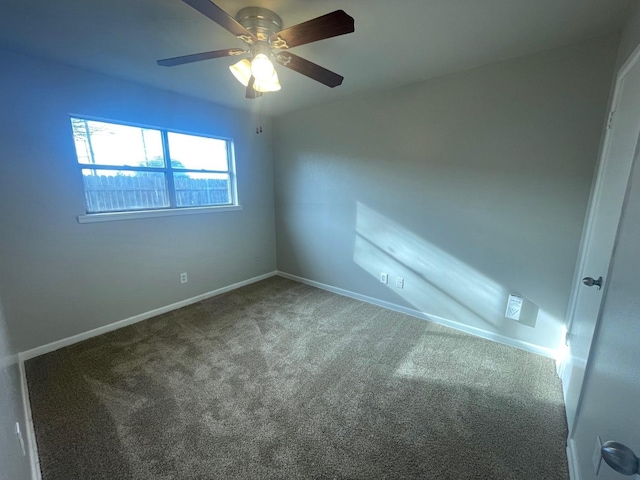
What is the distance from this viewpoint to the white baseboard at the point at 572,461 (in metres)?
1.28

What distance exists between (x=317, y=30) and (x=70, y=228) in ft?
8.54

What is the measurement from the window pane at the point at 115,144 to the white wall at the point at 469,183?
169 centimetres

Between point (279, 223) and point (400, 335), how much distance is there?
237 centimetres

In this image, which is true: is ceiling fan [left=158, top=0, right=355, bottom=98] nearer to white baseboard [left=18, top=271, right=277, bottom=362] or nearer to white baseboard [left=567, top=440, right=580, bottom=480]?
white baseboard [left=567, top=440, right=580, bottom=480]

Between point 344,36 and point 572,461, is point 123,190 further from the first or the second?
point 572,461

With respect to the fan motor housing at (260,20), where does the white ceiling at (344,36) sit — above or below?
above

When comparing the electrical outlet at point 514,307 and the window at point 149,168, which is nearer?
the electrical outlet at point 514,307

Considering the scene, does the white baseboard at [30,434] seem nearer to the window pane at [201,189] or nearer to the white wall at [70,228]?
the white wall at [70,228]

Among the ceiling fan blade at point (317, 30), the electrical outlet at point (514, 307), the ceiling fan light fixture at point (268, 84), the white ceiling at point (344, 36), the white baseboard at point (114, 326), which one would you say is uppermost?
the white ceiling at point (344, 36)

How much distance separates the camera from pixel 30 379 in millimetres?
1967

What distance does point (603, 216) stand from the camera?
1.56 metres

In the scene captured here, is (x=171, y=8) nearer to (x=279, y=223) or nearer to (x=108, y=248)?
(x=108, y=248)

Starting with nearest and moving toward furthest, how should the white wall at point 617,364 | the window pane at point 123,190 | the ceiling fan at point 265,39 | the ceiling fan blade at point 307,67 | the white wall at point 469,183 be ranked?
1. the white wall at point 617,364
2. the ceiling fan at point 265,39
3. the ceiling fan blade at point 307,67
4. the white wall at point 469,183
5. the window pane at point 123,190

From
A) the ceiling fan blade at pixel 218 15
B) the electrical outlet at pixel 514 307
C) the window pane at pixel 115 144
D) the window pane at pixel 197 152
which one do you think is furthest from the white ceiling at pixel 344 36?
the electrical outlet at pixel 514 307
